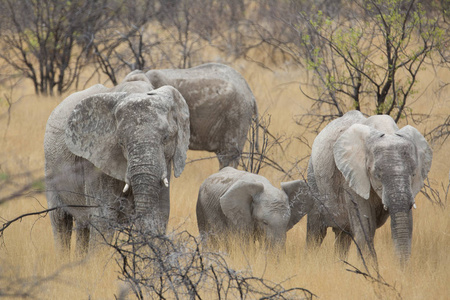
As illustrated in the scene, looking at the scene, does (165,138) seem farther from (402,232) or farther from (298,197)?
(402,232)

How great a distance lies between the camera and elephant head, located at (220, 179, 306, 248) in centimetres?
583

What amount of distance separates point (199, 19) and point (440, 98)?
6.80 m

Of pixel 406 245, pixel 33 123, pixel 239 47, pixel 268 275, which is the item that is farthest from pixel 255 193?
pixel 239 47

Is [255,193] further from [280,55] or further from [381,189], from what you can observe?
[280,55]

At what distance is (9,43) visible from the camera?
12281 mm

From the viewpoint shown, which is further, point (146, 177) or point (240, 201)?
point (240, 201)

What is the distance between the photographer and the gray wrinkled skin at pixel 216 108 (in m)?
8.37

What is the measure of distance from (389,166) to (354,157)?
424 mm

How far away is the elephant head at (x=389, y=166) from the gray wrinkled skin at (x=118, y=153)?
3.97 ft

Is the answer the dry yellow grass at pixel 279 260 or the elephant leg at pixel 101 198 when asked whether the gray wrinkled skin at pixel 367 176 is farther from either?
the elephant leg at pixel 101 198

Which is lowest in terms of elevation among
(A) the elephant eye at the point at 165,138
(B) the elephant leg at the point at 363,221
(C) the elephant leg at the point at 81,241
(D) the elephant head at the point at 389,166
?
(C) the elephant leg at the point at 81,241

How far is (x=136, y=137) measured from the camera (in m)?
4.94

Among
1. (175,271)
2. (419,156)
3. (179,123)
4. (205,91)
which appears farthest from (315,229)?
(205,91)

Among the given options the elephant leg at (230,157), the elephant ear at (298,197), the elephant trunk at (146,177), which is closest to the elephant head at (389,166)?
the elephant ear at (298,197)
